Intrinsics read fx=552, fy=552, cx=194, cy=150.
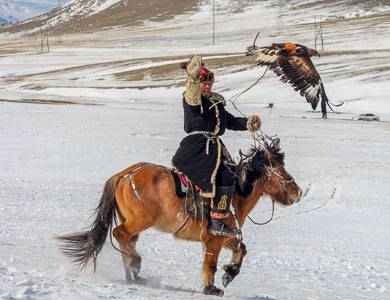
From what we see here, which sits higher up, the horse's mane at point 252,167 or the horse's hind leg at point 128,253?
the horse's mane at point 252,167

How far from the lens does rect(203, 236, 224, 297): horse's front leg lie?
5723mm

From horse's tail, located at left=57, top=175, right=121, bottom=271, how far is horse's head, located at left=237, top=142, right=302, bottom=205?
4.66ft

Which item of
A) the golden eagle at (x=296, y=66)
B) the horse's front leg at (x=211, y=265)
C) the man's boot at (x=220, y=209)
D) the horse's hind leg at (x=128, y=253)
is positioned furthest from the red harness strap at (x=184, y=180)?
the golden eagle at (x=296, y=66)

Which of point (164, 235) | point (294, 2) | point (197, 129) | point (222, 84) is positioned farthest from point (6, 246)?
point (294, 2)

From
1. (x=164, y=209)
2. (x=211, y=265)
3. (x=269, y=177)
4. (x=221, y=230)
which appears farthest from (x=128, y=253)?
(x=269, y=177)

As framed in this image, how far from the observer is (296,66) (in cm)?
622

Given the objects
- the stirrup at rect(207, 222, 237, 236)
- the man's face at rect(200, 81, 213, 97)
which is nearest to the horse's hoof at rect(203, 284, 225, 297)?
the stirrup at rect(207, 222, 237, 236)

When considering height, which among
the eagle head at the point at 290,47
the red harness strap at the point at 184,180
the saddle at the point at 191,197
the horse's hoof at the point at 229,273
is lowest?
the horse's hoof at the point at 229,273

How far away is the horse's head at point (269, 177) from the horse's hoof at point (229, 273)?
0.80 meters

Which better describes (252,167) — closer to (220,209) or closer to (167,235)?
(220,209)

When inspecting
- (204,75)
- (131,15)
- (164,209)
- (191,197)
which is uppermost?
(131,15)

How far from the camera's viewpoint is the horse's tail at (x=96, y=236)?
605 centimetres

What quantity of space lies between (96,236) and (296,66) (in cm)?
295

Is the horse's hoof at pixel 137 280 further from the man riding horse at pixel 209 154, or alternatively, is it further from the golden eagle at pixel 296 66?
the golden eagle at pixel 296 66
